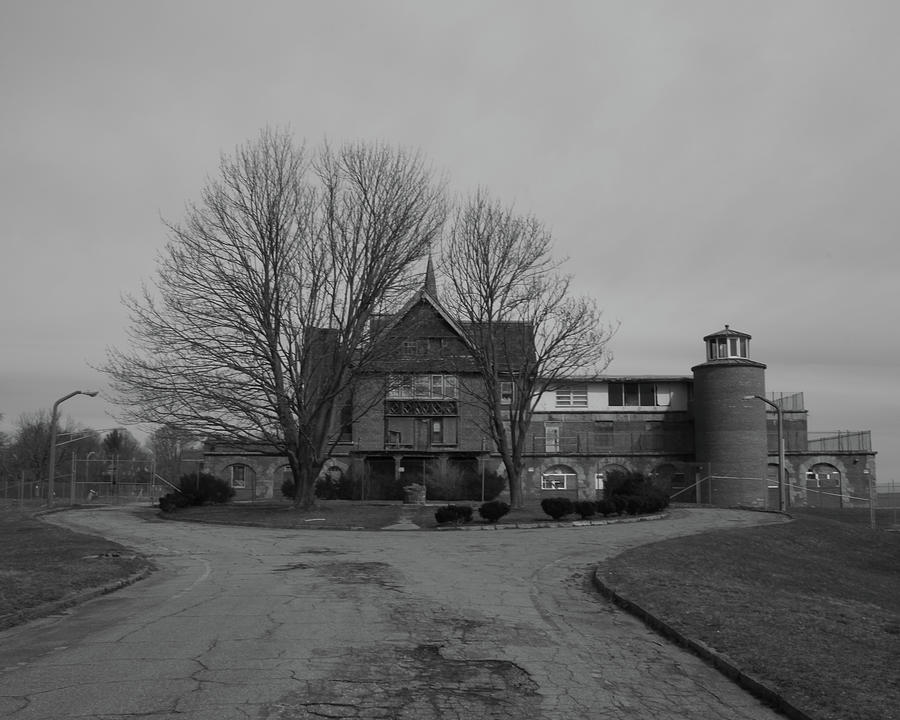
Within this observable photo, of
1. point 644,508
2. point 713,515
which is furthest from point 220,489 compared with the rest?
point 713,515

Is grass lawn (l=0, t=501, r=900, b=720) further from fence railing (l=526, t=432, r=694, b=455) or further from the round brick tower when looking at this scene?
fence railing (l=526, t=432, r=694, b=455)

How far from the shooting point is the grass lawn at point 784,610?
24.4 feet

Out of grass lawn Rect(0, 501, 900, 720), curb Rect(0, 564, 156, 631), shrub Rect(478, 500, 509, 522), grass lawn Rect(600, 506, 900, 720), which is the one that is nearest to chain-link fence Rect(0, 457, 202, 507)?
grass lawn Rect(0, 501, 900, 720)

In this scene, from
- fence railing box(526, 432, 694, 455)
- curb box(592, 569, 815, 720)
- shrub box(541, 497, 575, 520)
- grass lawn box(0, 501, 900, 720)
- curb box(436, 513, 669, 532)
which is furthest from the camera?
fence railing box(526, 432, 694, 455)

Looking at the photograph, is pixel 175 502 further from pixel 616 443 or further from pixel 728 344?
pixel 728 344

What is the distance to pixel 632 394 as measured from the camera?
60844 mm

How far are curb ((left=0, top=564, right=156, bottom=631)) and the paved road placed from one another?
0.73 feet

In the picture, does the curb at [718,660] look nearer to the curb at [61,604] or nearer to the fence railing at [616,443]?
the curb at [61,604]

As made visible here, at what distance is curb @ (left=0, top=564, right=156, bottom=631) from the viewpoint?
10.5 m

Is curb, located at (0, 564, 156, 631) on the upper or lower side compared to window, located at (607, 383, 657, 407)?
lower

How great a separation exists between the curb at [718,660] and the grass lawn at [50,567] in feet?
25.9

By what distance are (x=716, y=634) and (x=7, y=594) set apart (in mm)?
9458

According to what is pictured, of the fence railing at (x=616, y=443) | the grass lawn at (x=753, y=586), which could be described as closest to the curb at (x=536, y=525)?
the grass lawn at (x=753, y=586)

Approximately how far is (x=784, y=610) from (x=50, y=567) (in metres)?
12.2
